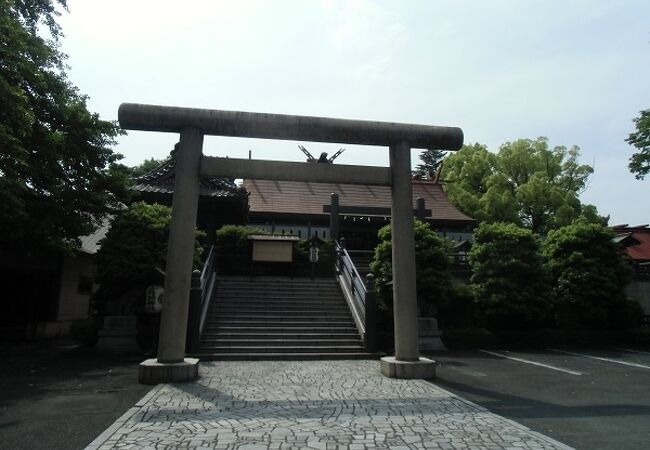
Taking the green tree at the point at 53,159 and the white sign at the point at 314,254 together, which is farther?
the white sign at the point at 314,254

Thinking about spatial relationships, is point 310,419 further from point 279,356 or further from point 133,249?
point 133,249

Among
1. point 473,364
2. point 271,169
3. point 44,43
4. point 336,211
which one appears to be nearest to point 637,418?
point 473,364

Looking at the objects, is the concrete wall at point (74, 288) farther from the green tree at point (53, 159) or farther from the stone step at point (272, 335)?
the stone step at point (272, 335)

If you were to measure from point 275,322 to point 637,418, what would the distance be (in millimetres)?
9974

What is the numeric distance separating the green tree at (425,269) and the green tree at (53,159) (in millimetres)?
9126

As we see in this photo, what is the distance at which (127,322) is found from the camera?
1372 cm

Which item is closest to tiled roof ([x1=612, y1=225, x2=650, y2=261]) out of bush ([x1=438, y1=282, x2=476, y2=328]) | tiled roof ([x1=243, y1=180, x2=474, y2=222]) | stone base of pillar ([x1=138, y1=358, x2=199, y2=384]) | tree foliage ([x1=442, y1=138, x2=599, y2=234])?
tree foliage ([x1=442, y1=138, x2=599, y2=234])

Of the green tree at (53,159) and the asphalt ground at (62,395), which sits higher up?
the green tree at (53,159)

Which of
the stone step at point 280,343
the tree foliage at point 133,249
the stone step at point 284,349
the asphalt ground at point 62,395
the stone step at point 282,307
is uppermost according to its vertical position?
the tree foliage at point 133,249

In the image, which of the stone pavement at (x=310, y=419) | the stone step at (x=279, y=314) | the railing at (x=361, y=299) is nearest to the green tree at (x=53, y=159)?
the stone step at (x=279, y=314)

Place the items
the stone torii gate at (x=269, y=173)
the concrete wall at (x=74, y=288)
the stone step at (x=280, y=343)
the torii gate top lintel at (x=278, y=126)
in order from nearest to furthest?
1. the stone torii gate at (x=269, y=173)
2. the torii gate top lintel at (x=278, y=126)
3. the stone step at (x=280, y=343)
4. the concrete wall at (x=74, y=288)

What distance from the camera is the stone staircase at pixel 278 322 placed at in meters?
12.6

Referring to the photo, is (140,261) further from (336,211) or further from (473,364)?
(336,211)

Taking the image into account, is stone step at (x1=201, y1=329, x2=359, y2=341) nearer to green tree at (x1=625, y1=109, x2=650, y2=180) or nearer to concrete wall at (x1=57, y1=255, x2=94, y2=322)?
concrete wall at (x1=57, y1=255, x2=94, y2=322)
